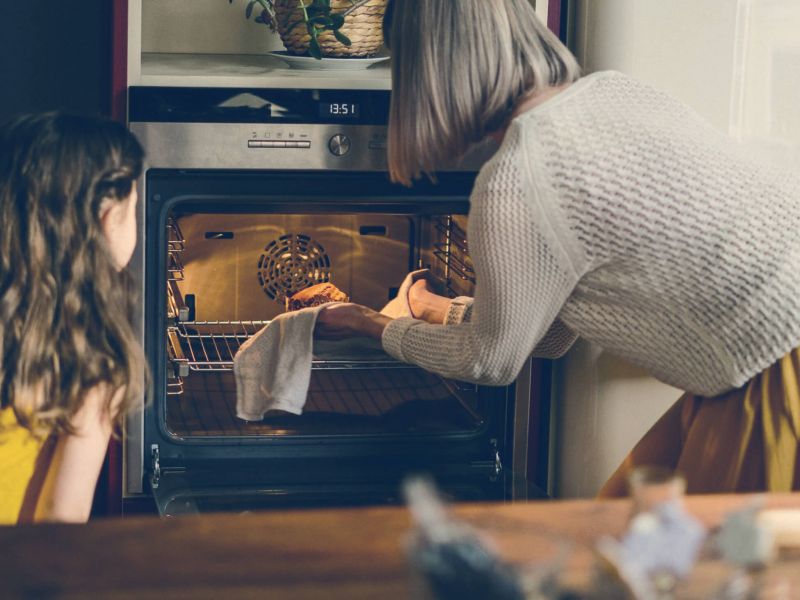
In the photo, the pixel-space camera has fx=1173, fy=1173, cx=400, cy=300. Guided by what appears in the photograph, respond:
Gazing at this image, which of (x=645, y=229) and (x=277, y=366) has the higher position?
(x=645, y=229)

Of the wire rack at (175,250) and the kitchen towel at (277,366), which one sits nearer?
the kitchen towel at (277,366)

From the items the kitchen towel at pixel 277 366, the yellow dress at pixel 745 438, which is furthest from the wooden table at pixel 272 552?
the kitchen towel at pixel 277 366

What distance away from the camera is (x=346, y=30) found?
7.03 feet

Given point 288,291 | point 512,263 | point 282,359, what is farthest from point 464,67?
point 288,291

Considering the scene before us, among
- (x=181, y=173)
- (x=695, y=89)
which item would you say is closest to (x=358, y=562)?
(x=181, y=173)

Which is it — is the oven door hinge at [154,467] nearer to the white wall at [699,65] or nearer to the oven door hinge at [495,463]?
the oven door hinge at [495,463]

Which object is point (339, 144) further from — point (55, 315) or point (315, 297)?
point (55, 315)

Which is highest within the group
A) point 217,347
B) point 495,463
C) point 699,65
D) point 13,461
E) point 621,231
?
point 699,65

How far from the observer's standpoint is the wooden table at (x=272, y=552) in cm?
94

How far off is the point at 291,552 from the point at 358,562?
60 millimetres

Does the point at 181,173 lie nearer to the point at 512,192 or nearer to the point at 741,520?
the point at 512,192

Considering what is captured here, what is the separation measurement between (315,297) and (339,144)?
33 cm

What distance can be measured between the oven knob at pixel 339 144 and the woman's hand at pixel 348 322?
0.27m

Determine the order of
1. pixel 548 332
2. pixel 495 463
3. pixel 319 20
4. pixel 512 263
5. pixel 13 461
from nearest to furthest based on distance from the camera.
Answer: pixel 13 461, pixel 512 263, pixel 548 332, pixel 319 20, pixel 495 463
